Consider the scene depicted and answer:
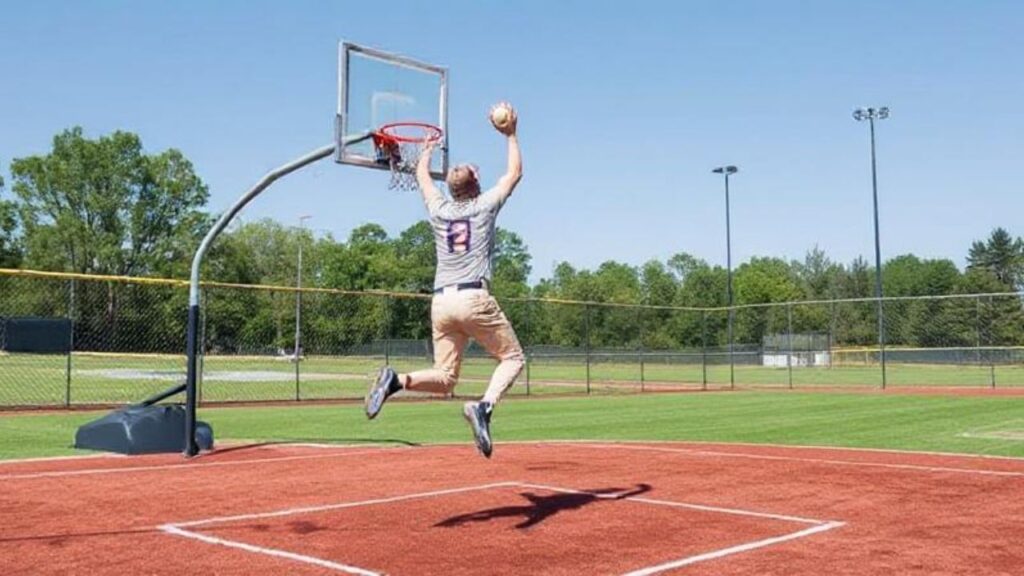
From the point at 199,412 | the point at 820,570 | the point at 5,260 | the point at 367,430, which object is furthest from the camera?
the point at 5,260

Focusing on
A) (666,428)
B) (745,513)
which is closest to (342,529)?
(745,513)

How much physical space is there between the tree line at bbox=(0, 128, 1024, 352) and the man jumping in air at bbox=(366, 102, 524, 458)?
836 inches

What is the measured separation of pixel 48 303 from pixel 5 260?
58.4 m

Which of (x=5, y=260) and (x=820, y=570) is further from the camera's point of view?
(x=5, y=260)

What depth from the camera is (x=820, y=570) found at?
5.92 meters

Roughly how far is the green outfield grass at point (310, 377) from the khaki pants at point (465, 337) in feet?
57.8

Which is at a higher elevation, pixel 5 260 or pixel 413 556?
pixel 5 260

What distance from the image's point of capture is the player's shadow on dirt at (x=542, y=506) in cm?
753

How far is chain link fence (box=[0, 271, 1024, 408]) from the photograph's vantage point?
27.9 m

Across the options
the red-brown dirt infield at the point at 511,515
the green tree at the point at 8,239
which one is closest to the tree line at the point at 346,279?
the green tree at the point at 8,239

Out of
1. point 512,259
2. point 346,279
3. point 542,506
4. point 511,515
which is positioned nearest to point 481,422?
point 511,515

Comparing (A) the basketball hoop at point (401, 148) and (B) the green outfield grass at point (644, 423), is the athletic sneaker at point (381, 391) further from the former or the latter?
(B) the green outfield grass at point (644, 423)

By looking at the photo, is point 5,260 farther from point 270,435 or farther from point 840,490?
point 840,490

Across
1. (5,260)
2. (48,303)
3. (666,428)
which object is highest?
(5,260)
